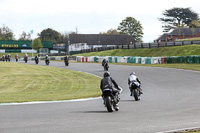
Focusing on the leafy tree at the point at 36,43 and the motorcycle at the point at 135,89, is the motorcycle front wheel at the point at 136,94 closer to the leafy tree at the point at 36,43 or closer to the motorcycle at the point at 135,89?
the motorcycle at the point at 135,89

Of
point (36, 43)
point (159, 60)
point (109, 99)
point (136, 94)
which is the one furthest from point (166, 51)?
point (36, 43)

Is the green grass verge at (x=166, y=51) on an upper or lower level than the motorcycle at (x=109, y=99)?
upper

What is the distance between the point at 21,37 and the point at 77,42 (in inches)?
2364

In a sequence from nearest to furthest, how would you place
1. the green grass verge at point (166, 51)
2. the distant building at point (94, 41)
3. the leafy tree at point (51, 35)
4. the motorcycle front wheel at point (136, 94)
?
1. the motorcycle front wheel at point (136, 94)
2. the green grass verge at point (166, 51)
3. the distant building at point (94, 41)
4. the leafy tree at point (51, 35)

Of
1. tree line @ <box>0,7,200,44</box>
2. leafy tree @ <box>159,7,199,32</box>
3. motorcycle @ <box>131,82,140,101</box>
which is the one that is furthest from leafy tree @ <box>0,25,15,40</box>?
motorcycle @ <box>131,82,140,101</box>

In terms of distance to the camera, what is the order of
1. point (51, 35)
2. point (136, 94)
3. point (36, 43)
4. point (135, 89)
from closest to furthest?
1. point (136, 94)
2. point (135, 89)
3. point (36, 43)
4. point (51, 35)

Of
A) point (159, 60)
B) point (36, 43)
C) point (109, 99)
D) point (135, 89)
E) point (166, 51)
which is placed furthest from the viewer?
point (36, 43)

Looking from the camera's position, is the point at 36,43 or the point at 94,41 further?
the point at 94,41

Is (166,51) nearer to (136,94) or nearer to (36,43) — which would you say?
(136,94)

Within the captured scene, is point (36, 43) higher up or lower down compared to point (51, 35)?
lower down

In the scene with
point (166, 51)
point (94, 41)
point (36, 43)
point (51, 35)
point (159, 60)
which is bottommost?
point (159, 60)

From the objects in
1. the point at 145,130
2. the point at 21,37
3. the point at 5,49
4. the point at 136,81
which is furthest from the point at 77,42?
the point at 145,130

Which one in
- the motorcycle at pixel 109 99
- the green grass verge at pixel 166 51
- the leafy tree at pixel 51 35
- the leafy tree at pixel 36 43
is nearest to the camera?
the motorcycle at pixel 109 99

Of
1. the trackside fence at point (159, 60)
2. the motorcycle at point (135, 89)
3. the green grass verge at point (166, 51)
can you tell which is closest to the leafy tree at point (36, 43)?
the green grass verge at point (166, 51)
